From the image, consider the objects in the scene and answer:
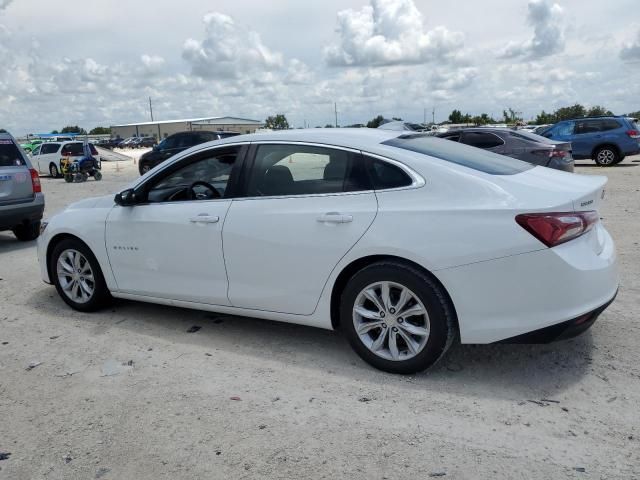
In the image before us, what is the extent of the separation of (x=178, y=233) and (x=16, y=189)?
525cm

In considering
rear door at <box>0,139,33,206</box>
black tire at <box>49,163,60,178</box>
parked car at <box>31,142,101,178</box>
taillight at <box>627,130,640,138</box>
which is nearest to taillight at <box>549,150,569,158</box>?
taillight at <box>627,130,640,138</box>

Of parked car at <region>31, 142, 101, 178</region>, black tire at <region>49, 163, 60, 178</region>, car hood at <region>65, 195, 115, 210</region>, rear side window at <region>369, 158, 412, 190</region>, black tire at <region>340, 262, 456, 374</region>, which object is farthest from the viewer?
black tire at <region>49, 163, 60, 178</region>

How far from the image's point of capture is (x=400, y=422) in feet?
10.2

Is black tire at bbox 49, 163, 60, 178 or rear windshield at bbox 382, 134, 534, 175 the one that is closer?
rear windshield at bbox 382, 134, 534, 175

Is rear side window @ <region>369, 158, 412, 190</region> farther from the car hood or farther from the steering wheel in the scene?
the car hood

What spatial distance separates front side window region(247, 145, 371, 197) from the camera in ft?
12.4

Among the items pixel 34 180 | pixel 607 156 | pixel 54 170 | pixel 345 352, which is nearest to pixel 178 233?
pixel 345 352

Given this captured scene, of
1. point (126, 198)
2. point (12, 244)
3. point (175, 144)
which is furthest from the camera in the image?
point (175, 144)

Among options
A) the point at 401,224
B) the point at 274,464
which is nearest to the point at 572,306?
the point at 401,224

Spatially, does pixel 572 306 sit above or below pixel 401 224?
below

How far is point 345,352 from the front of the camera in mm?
4094

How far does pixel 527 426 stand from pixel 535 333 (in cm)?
53

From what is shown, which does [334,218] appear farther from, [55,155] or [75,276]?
[55,155]

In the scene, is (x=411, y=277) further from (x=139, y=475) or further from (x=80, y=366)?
(x=80, y=366)
